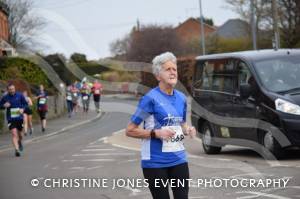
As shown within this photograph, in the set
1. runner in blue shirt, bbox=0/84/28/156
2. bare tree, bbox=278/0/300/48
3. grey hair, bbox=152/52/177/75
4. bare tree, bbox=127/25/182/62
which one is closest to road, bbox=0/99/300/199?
runner in blue shirt, bbox=0/84/28/156

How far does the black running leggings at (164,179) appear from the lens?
6.46 m

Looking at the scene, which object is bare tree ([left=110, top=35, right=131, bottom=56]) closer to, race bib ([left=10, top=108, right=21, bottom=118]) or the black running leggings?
race bib ([left=10, top=108, right=21, bottom=118])

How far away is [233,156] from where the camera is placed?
47.1 ft

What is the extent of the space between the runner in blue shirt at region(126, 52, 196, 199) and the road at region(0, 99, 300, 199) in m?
2.99

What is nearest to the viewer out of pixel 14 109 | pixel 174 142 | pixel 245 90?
pixel 174 142

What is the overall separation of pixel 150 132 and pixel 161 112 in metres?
0.23

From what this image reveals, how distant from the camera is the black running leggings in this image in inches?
255

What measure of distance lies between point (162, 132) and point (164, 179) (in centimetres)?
44

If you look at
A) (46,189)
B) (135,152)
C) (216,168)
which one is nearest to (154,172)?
(46,189)

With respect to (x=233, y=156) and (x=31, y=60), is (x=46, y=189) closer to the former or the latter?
(x=233, y=156)

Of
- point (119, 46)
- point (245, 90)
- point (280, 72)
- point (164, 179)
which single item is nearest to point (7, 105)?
point (245, 90)

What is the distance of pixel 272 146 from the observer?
1269 cm

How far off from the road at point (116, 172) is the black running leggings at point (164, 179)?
2.96 metres

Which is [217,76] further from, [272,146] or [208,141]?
[272,146]
